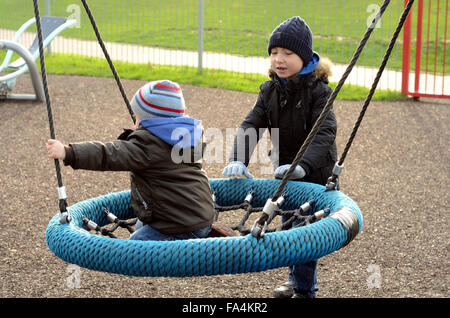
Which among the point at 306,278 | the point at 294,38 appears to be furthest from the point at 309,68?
the point at 306,278

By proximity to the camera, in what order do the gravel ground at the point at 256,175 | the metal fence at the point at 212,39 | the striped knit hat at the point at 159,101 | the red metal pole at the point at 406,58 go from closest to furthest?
the striped knit hat at the point at 159,101
the gravel ground at the point at 256,175
the red metal pole at the point at 406,58
the metal fence at the point at 212,39

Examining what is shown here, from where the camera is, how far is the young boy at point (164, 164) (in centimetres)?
263

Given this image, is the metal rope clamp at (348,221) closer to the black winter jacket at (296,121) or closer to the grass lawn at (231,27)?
the black winter jacket at (296,121)

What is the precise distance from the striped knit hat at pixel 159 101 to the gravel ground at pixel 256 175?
3.92 ft

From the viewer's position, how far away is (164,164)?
105 inches

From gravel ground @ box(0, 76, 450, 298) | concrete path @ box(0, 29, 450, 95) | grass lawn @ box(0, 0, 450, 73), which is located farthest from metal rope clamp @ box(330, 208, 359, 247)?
grass lawn @ box(0, 0, 450, 73)

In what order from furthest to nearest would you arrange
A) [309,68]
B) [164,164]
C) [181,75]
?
[181,75], [309,68], [164,164]

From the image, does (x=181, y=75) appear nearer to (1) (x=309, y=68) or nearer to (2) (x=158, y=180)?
(1) (x=309, y=68)

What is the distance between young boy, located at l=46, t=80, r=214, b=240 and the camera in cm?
263

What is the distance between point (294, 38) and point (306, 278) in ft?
3.69

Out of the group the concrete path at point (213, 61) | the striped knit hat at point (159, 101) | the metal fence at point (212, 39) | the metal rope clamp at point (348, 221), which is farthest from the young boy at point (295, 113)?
the metal fence at point (212, 39)

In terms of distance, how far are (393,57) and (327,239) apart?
8.03 metres
